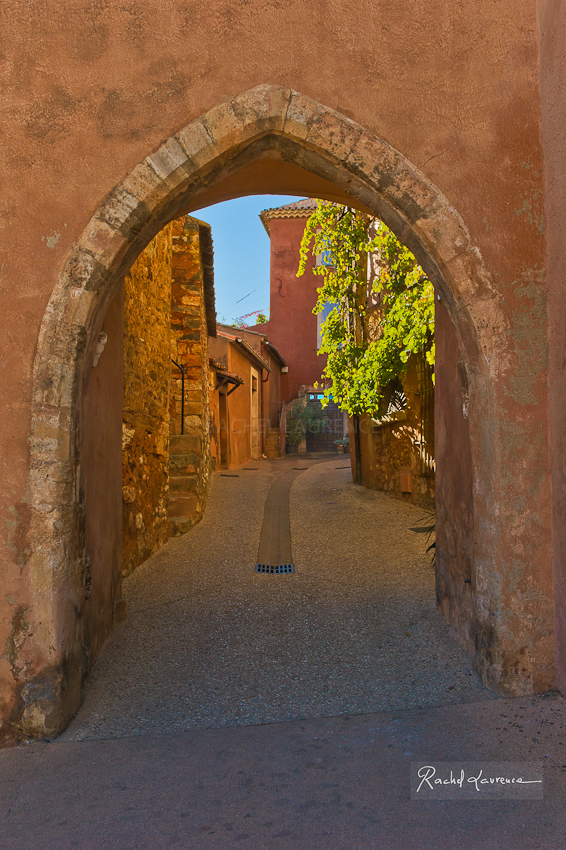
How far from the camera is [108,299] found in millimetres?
2816

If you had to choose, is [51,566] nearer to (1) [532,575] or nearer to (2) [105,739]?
(2) [105,739]

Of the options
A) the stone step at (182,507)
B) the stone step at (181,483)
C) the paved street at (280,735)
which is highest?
the stone step at (181,483)

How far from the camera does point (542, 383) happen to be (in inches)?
104

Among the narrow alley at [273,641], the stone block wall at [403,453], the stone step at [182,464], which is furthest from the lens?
the stone block wall at [403,453]

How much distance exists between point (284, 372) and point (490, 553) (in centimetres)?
1971

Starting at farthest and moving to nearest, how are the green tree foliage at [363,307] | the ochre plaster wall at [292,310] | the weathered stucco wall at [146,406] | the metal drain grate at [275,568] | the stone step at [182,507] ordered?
the ochre plaster wall at [292,310] → the stone step at [182,507] → the green tree foliage at [363,307] → the metal drain grate at [275,568] → the weathered stucco wall at [146,406]

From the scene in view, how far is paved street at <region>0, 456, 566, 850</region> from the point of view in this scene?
1.81 m

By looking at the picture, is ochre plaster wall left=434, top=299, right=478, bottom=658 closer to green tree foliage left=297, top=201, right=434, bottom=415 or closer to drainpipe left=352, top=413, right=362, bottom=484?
green tree foliage left=297, top=201, right=434, bottom=415

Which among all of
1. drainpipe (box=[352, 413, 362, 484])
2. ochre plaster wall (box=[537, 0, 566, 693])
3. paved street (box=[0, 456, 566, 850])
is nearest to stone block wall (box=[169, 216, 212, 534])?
paved street (box=[0, 456, 566, 850])

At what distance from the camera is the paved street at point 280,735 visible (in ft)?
5.93

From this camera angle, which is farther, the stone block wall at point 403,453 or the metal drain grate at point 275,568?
the stone block wall at point 403,453

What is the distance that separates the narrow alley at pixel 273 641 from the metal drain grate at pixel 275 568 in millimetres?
96
